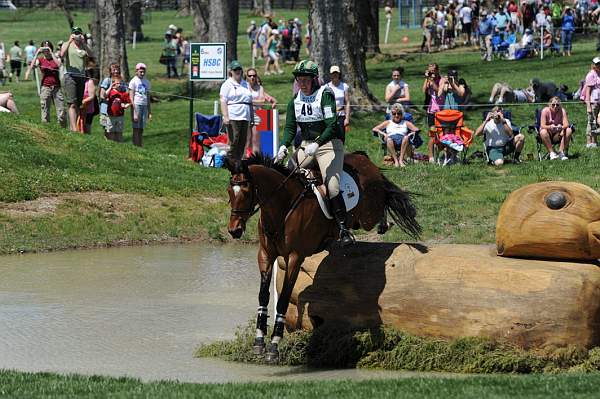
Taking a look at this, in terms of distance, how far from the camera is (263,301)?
11188 mm

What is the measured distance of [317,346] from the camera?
11234 millimetres

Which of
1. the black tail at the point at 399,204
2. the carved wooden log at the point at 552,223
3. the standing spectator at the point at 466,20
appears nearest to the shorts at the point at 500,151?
the black tail at the point at 399,204

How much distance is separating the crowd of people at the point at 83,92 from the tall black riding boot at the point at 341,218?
13.9 m

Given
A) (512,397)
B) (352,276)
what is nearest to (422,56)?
(352,276)

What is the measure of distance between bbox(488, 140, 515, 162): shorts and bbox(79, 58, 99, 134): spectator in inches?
324

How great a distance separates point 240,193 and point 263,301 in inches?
43.1

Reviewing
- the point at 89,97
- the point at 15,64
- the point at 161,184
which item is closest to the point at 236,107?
the point at 161,184

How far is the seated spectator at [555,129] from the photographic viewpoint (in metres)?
23.1

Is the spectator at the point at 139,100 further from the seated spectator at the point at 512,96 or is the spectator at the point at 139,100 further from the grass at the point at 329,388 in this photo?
the grass at the point at 329,388

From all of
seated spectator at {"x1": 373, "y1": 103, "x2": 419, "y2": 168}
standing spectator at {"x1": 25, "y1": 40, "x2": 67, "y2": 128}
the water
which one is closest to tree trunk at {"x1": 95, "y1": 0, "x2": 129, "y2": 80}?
standing spectator at {"x1": 25, "y1": 40, "x2": 67, "y2": 128}

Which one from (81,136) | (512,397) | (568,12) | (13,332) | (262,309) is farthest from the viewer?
(568,12)

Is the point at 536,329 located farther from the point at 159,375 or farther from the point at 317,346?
the point at 159,375

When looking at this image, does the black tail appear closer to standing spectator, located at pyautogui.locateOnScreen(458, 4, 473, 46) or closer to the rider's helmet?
the rider's helmet

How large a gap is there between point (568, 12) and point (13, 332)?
3595 centimetres
